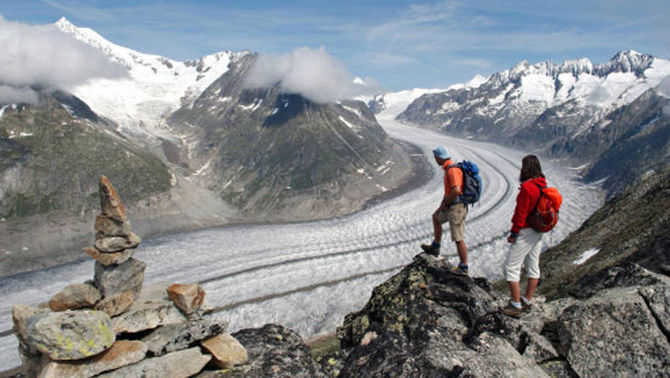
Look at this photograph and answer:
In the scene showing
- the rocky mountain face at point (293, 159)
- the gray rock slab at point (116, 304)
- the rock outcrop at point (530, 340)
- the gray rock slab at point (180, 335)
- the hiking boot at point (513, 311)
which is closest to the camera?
the rock outcrop at point (530, 340)

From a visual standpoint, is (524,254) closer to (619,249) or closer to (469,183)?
(469,183)

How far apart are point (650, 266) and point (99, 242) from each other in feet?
65.2

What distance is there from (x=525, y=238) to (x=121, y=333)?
475 inches

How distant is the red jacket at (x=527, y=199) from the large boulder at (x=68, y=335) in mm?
11228

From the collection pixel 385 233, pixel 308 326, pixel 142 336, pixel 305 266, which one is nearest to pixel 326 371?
pixel 142 336

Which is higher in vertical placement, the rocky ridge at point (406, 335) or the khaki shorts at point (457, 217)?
the khaki shorts at point (457, 217)

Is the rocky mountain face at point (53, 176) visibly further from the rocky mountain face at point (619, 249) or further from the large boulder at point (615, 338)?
the large boulder at point (615, 338)

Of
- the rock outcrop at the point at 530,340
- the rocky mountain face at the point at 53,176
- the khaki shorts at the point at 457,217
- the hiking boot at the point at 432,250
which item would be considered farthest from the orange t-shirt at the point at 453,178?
the rocky mountain face at the point at 53,176

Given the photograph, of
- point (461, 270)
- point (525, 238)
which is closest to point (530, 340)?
point (525, 238)

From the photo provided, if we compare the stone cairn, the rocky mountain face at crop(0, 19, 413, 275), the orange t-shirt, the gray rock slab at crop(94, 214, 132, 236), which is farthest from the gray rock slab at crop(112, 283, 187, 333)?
the rocky mountain face at crop(0, 19, 413, 275)

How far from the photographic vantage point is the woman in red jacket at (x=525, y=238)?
12086 mm

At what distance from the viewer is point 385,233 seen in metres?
90.4

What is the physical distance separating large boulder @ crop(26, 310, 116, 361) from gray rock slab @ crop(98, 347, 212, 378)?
82 cm

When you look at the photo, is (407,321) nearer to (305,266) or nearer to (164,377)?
(164,377)
